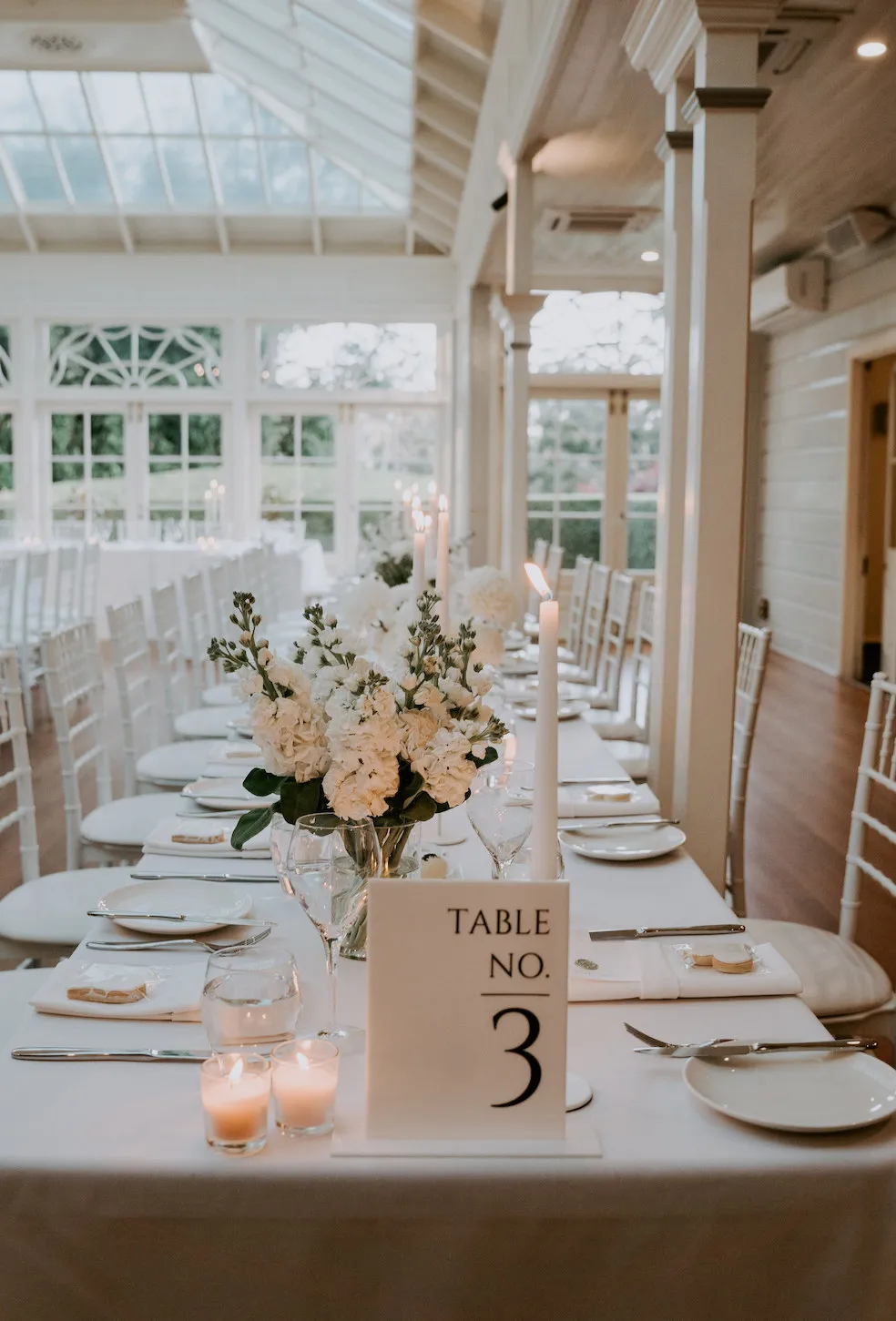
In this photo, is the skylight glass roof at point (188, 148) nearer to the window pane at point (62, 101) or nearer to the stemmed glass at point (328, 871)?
the window pane at point (62, 101)

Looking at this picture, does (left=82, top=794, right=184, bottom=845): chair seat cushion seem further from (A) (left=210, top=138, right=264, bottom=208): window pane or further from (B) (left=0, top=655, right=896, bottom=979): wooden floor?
(A) (left=210, top=138, right=264, bottom=208): window pane

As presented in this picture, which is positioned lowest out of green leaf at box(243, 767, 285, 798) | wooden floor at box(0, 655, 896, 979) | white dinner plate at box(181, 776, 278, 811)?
wooden floor at box(0, 655, 896, 979)

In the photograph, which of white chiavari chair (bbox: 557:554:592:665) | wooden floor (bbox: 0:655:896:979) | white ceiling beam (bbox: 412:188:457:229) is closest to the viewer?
wooden floor (bbox: 0:655:896:979)

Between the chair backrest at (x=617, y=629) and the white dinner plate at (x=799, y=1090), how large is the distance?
3.19m

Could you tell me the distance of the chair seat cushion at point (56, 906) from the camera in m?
2.32

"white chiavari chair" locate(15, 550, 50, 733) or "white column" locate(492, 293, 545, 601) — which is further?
"white chiavari chair" locate(15, 550, 50, 733)

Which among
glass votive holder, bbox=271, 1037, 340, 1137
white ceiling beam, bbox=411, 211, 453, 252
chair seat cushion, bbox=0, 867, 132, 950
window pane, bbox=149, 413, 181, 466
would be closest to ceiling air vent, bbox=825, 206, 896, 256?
white ceiling beam, bbox=411, 211, 453, 252

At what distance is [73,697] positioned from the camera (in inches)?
131

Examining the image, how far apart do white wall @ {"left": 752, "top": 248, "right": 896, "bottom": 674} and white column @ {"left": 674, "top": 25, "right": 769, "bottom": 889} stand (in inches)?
227

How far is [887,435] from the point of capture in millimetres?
8680

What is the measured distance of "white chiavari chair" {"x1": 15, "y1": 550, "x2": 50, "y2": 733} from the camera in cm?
672

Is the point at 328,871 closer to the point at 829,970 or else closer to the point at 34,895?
the point at 829,970

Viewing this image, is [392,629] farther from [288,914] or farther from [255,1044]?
[255,1044]

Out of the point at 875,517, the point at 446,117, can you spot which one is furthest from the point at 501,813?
the point at 875,517
